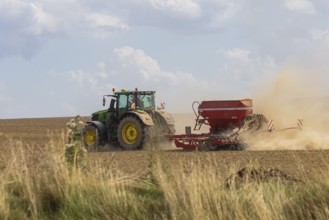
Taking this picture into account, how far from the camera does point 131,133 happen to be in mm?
21000

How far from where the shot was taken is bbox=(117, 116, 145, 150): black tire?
20634 millimetres

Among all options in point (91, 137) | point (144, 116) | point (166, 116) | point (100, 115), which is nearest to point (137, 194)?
point (144, 116)

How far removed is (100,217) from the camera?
7.34 metres

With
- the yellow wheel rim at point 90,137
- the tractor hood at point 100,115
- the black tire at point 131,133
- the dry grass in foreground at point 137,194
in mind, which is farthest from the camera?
the tractor hood at point 100,115

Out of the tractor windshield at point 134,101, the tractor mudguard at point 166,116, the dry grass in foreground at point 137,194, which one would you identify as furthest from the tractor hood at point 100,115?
the dry grass in foreground at point 137,194

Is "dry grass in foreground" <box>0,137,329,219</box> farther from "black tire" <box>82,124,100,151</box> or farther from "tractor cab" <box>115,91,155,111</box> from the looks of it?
"tractor cab" <box>115,91,155,111</box>

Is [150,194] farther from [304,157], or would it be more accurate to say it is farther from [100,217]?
[304,157]

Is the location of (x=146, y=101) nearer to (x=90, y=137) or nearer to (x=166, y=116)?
(x=166, y=116)

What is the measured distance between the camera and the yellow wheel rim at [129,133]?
68.5 feet

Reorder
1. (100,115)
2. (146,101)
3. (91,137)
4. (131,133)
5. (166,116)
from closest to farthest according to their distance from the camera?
1. (131,133)
2. (91,137)
3. (146,101)
4. (166,116)
5. (100,115)

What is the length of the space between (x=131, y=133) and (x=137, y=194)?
41.9ft

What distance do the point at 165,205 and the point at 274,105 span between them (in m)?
14.9

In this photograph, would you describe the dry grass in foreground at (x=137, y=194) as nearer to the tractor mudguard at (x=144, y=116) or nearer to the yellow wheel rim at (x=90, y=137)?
the tractor mudguard at (x=144, y=116)

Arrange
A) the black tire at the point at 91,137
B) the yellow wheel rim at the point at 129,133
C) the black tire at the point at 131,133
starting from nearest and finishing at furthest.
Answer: the black tire at the point at 131,133, the yellow wheel rim at the point at 129,133, the black tire at the point at 91,137
